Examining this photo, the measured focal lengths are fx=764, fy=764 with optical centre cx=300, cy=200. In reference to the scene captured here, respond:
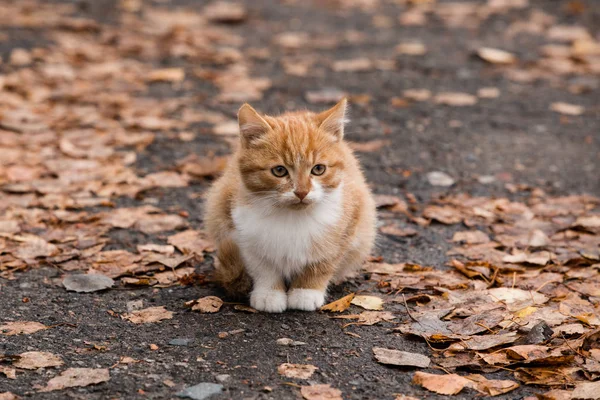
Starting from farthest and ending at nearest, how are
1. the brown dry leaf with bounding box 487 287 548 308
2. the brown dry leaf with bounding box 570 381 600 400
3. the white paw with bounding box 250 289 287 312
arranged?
the brown dry leaf with bounding box 487 287 548 308
the white paw with bounding box 250 289 287 312
the brown dry leaf with bounding box 570 381 600 400

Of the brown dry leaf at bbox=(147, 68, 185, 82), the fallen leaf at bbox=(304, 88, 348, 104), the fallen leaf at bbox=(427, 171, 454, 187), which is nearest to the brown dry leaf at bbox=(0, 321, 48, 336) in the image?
the fallen leaf at bbox=(427, 171, 454, 187)

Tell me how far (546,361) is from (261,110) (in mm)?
3931

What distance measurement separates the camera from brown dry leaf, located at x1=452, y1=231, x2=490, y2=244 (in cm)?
469

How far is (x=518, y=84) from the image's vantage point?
24.3 feet

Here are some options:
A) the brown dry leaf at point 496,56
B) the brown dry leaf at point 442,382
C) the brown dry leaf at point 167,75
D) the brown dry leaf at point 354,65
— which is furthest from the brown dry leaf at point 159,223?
the brown dry leaf at point 496,56

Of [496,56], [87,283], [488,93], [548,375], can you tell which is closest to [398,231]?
[548,375]

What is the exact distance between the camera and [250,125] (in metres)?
3.64

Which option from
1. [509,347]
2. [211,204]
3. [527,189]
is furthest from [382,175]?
[509,347]

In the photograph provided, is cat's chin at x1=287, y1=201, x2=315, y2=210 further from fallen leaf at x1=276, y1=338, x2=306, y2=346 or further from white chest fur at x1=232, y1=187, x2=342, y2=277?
fallen leaf at x1=276, y1=338, x2=306, y2=346

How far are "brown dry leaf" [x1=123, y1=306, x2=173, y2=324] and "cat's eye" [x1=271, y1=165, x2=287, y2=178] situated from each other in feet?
2.82

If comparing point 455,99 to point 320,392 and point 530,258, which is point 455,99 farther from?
point 320,392

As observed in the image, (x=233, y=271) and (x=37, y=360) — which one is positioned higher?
(x=233, y=271)

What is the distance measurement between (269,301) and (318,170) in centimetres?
69

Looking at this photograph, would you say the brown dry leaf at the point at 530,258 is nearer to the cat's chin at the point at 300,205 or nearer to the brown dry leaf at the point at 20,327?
the cat's chin at the point at 300,205
